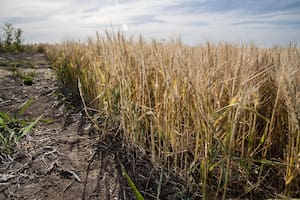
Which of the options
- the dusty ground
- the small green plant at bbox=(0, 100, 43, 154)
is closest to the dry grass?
the dusty ground

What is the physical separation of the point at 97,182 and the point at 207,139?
486 millimetres

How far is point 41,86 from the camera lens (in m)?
2.80

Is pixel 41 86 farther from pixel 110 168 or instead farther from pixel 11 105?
pixel 110 168

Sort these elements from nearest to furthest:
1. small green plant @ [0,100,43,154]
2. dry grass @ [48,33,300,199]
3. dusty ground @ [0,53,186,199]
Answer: dry grass @ [48,33,300,199], dusty ground @ [0,53,186,199], small green plant @ [0,100,43,154]

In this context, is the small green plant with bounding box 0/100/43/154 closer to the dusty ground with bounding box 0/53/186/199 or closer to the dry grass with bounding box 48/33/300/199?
the dusty ground with bounding box 0/53/186/199

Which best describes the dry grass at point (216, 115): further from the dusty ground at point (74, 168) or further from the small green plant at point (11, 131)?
the small green plant at point (11, 131)

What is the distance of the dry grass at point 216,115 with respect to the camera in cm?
74

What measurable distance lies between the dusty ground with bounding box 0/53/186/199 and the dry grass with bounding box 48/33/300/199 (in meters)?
0.08

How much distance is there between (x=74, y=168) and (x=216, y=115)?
2.20 feet

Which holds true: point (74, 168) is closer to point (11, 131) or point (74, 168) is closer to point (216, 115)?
point (11, 131)

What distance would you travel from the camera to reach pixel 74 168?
1047 mm

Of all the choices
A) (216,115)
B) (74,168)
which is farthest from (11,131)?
(216,115)

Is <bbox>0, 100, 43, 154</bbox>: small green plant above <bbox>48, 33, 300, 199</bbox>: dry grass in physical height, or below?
below

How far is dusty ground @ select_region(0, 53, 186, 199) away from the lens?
0.89m
